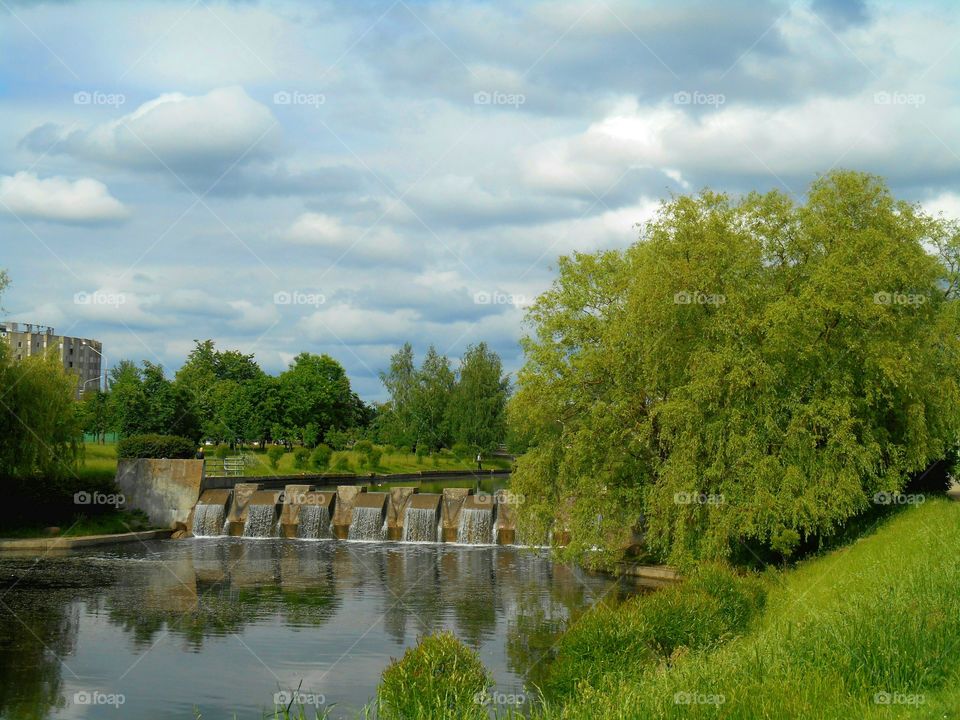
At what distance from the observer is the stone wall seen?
45.2 meters

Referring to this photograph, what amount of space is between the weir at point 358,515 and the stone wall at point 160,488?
730 millimetres

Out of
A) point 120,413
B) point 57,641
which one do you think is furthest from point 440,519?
point 120,413

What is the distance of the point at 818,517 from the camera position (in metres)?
25.8

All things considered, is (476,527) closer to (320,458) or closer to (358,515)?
(358,515)

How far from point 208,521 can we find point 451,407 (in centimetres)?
5270

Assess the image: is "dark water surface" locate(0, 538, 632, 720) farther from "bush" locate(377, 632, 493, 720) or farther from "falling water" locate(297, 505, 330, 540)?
"falling water" locate(297, 505, 330, 540)

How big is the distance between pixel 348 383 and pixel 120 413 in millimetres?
43063

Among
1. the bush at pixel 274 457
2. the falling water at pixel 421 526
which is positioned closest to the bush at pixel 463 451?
the bush at pixel 274 457

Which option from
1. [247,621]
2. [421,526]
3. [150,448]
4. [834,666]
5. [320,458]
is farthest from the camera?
[320,458]

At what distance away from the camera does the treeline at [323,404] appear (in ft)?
264

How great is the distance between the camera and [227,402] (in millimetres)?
89438

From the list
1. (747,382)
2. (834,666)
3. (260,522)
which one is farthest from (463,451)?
(834,666)

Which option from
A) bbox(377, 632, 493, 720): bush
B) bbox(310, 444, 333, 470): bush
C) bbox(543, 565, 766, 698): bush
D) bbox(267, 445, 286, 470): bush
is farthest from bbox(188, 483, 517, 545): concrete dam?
bbox(310, 444, 333, 470): bush

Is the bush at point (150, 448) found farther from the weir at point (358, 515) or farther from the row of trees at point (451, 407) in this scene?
the row of trees at point (451, 407)
